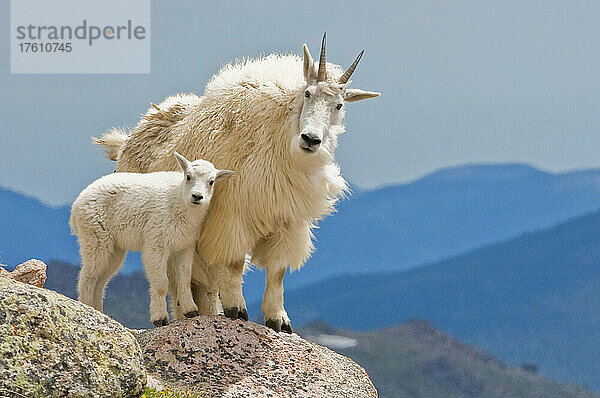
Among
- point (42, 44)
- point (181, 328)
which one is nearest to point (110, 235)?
point (181, 328)

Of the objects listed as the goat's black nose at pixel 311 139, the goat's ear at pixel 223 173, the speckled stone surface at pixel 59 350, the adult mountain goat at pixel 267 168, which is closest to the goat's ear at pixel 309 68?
the adult mountain goat at pixel 267 168

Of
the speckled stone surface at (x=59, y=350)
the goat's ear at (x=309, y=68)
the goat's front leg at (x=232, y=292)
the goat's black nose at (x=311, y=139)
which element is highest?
the goat's ear at (x=309, y=68)

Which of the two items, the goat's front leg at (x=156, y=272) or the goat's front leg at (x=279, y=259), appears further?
the goat's front leg at (x=279, y=259)

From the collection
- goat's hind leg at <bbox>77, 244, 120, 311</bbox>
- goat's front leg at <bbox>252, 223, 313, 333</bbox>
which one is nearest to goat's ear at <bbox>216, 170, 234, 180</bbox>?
goat's front leg at <bbox>252, 223, 313, 333</bbox>

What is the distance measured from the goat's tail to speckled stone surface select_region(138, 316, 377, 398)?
10.4 feet

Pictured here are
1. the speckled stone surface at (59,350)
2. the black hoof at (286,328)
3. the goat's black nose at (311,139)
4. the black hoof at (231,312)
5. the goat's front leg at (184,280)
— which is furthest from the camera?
the black hoof at (286,328)

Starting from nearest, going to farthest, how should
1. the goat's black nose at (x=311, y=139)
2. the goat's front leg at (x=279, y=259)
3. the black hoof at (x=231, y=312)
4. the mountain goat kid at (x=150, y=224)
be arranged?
the goat's black nose at (x=311, y=139) → the mountain goat kid at (x=150, y=224) → the black hoof at (x=231, y=312) → the goat's front leg at (x=279, y=259)

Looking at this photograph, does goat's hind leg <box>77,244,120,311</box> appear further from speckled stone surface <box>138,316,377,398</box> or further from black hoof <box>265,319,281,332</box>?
black hoof <box>265,319,281,332</box>

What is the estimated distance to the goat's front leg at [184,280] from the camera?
25.2 ft

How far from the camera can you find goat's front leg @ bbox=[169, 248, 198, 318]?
7684mm

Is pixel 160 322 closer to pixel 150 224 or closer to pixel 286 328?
pixel 150 224

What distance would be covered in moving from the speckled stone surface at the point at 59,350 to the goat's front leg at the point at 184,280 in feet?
5.90

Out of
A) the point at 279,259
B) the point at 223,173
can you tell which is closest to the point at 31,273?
the point at 223,173

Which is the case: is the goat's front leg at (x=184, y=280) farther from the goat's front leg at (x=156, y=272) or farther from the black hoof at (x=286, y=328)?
the black hoof at (x=286, y=328)
